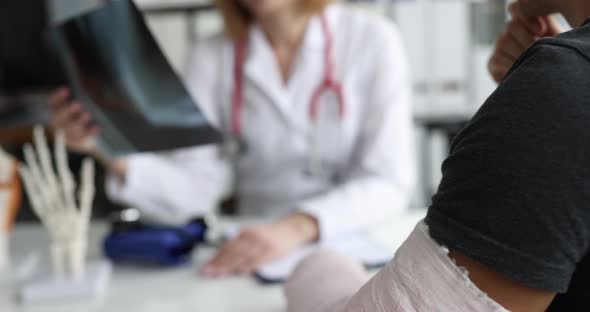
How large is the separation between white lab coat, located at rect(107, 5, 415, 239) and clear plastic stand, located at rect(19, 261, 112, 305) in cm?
32

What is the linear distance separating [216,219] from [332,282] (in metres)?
0.55

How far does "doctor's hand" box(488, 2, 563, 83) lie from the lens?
47 cm

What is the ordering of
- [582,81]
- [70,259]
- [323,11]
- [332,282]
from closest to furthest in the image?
1. [582,81]
2. [332,282]
3. [70,259]
4. [323,11]

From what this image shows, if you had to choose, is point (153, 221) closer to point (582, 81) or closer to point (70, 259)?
point (70, 259)

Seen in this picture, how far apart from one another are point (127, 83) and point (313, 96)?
0.44m

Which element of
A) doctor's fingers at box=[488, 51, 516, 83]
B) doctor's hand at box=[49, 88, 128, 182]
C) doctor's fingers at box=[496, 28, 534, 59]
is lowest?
doctor's hand at box=[49, 88, 128, 182]

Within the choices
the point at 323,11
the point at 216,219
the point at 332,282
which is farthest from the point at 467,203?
the point at 323,11

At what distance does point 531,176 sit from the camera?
30 cm

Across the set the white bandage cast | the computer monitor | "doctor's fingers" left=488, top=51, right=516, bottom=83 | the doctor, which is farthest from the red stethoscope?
the computer monitor

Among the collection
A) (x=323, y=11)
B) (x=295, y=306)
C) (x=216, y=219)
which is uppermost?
(x=323, y=11)

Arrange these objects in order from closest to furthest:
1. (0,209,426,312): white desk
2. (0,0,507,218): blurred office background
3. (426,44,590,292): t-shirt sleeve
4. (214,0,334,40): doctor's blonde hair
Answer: (426,44,590,292): t-shirt sleeve < (0,209,426,312): white desk < (214,0,334,40): doctor's blonde hair < (0,0,507,218): blurred office background

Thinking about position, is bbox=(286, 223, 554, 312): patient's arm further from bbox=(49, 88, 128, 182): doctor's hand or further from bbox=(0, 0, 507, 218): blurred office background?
bbox=(0, 0, 507, 218): blurred office background

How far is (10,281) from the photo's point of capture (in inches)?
33.1

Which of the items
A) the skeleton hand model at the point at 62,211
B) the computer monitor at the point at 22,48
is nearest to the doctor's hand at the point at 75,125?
the skeleton hand model at the point at 62,211
